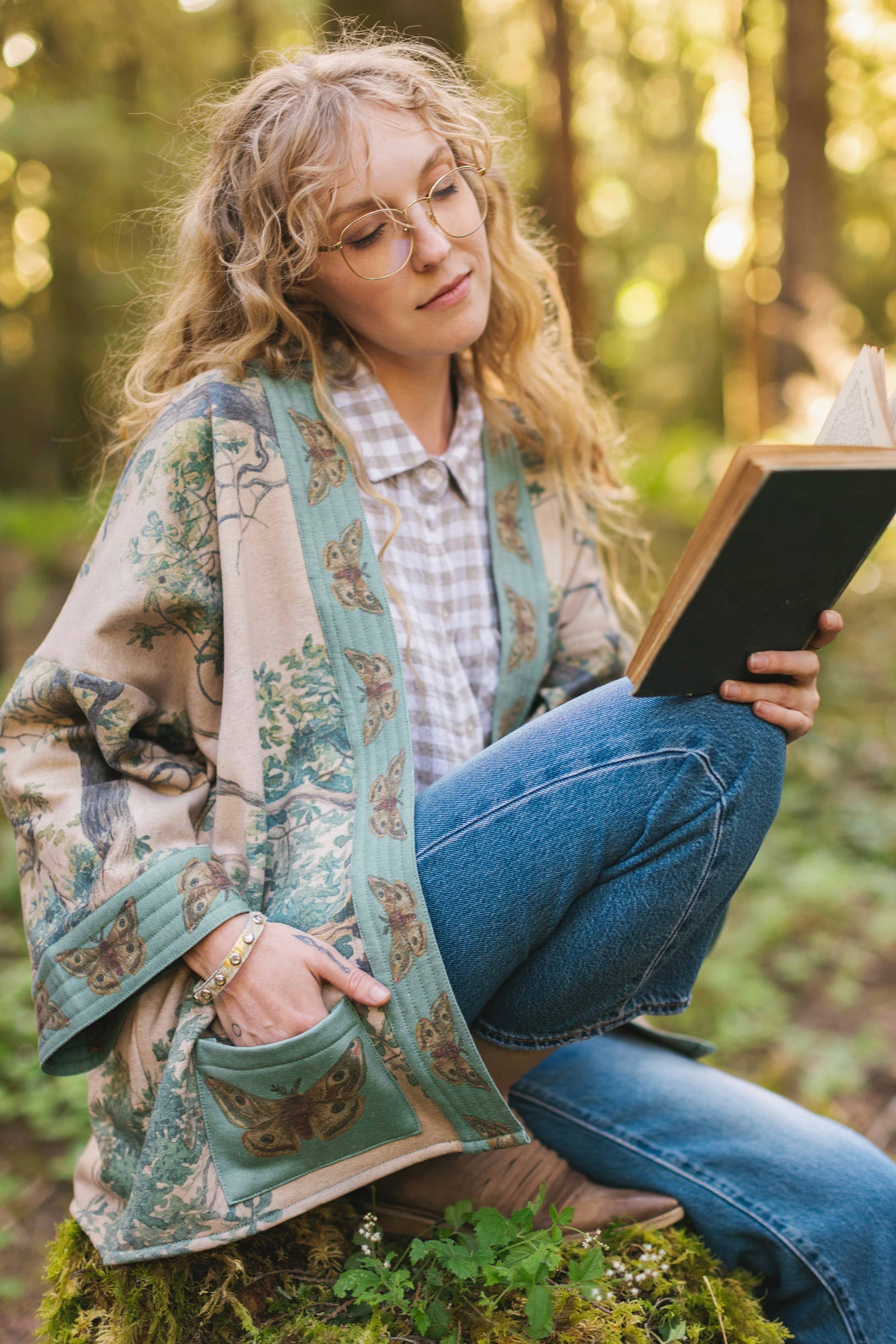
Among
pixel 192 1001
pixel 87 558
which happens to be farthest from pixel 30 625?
pixel 192 1001

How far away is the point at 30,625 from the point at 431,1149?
5157 mm

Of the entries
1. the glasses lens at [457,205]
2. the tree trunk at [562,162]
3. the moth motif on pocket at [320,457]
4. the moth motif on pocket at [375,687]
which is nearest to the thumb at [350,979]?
the moth motif on pocket at [375,687]

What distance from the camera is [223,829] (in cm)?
152

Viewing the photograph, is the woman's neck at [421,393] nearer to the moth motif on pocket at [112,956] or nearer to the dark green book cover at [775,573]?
the dark green book cover at [775,573]

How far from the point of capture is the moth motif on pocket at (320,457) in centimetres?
162

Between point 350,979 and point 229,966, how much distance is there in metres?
0.16

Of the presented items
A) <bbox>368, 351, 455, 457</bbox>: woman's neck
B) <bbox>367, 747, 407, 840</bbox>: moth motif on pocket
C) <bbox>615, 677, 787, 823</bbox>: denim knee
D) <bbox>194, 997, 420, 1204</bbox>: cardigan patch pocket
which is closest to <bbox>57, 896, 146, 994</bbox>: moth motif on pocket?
<bbox>194, 997, 420, 1204</bbox>: cardigan patch pocket

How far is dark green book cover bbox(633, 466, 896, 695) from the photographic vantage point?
1193mm

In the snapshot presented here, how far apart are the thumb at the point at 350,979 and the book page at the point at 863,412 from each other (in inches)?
36.1

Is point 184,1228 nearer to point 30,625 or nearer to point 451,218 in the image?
point 451,218

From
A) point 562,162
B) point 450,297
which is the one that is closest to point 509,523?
point 450,297

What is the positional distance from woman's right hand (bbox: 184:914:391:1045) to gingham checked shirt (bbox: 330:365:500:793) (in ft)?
1.27

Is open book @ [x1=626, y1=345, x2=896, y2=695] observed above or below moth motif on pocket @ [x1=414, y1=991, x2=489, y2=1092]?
above

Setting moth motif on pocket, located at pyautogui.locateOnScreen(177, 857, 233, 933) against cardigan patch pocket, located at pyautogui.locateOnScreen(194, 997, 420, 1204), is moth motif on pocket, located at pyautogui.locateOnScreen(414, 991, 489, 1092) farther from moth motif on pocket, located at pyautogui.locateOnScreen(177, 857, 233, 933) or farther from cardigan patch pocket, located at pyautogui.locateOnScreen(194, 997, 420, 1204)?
moth motif on pocket, located at pyautogui.locateOnScreen(177, 857, 233, 933)
